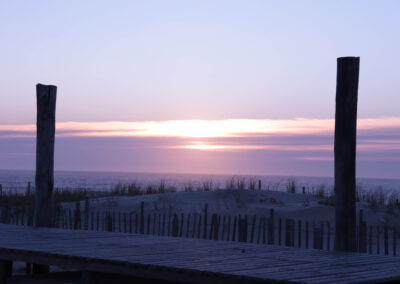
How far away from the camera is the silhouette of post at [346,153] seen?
7328 mm

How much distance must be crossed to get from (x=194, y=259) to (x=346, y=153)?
7.79 ft

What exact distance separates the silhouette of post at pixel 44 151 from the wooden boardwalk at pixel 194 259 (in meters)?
1.60

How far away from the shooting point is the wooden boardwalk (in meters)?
5.29

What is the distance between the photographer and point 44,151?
32.1 feet

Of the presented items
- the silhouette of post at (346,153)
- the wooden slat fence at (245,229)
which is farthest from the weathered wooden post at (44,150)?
the silhouette of post at (346,153)

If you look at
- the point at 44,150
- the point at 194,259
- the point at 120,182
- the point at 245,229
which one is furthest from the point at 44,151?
the point at 120,182

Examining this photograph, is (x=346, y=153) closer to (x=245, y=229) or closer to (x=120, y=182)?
(x=245, y=229)

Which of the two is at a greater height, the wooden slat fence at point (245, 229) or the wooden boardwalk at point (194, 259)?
the wooden boardwalk at point (194, 259)

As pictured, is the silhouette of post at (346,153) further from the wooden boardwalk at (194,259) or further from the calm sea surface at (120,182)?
the calm sea surface at (120,182)

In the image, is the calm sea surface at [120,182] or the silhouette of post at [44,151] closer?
the silhouette of post at [44,151]

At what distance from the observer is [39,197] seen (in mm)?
9766

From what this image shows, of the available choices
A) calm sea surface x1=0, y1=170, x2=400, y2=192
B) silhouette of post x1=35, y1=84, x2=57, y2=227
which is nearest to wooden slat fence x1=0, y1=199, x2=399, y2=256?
silhouette of post x1=35, y1=84, x2=57, y2=227

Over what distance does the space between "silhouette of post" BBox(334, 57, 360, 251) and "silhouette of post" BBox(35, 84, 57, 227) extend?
4.53 metres

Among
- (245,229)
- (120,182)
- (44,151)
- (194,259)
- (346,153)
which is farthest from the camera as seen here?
(120,182)
